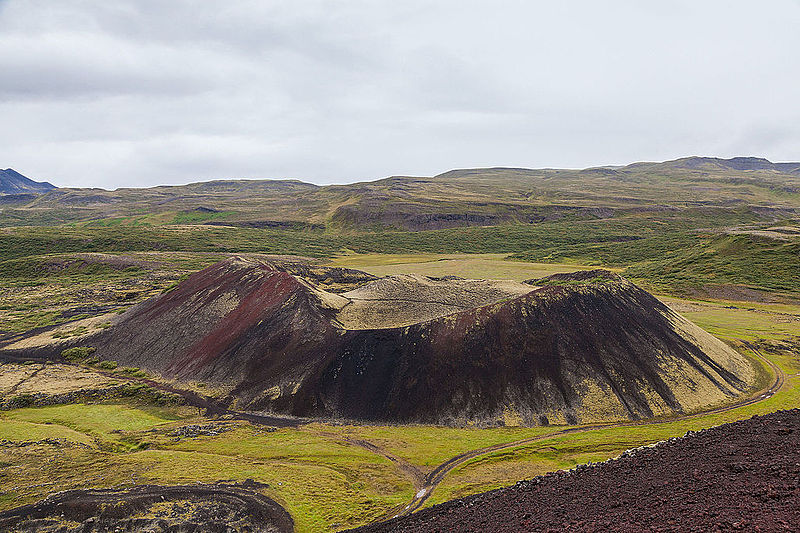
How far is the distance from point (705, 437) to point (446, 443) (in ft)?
43.8

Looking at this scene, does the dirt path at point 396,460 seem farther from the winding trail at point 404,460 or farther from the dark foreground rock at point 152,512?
the dark foreground rock at point 152,512

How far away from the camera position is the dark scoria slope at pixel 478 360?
102 ft

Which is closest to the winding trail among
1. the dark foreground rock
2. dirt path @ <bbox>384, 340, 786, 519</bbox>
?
dirt path @ <bbox>384, 340, 786, 519</bbox>

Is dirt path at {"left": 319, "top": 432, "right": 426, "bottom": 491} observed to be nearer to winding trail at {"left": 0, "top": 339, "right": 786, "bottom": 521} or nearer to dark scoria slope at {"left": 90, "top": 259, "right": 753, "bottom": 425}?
winding trail at {"left": 0, "top": 339, "right": 786, "bottom": 521}

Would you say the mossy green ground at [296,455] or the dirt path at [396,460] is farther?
the dirt path at [396,460]

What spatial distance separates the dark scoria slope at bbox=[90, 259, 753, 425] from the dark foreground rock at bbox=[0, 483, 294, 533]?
36.0 feet

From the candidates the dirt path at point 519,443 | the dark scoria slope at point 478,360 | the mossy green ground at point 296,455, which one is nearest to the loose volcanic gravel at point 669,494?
the dirt path at point 519,443

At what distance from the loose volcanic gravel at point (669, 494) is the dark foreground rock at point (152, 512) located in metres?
5.42

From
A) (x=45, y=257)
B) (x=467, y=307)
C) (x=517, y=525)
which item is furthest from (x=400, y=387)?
(x=45, y=257)

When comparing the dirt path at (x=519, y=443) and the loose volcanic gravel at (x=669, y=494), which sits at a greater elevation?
the loose volcanic gravel at (x=669, y=494)

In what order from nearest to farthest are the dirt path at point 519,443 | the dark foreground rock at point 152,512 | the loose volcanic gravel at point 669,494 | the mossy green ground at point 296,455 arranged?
1. the loose volcanic gravel at point 669,494
2. the dark foreground rock at point 152,512
3. the dirt path at point 519,443
4. the mossy green ground at point 296,455

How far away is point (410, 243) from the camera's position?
479 ft

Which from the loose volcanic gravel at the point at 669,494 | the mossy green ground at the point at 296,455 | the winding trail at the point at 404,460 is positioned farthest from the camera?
the winding trail at the point at 404,460

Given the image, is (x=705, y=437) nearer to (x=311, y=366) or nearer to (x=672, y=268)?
(x=311, y=366)
